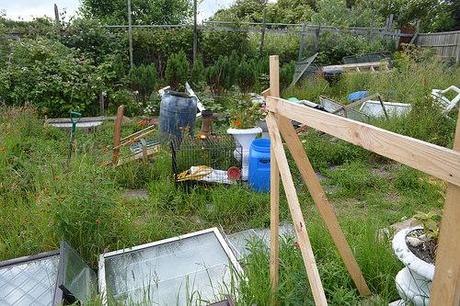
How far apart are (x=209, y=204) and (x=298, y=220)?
7.53ft

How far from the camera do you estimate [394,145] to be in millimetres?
1221

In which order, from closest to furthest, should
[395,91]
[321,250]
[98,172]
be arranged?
[321,250], [98,172], [395,91]

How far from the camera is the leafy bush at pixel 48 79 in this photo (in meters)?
7.68

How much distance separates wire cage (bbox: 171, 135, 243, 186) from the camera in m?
4.39

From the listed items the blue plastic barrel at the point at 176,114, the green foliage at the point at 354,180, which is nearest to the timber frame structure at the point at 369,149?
the green foliage at the point at 354,180

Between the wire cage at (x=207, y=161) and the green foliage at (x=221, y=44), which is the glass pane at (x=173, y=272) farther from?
the green foliage at (x=221, y=44)

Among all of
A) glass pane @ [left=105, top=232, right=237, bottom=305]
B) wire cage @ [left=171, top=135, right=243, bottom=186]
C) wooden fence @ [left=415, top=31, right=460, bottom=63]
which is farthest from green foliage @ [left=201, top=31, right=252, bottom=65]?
glass pane @ [left=105, top=232, right=237, bottom=305]

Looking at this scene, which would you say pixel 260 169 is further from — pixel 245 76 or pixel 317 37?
pixel 317 37

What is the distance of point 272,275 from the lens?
2.21 metres

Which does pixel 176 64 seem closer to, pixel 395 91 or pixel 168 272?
pixel 395 91

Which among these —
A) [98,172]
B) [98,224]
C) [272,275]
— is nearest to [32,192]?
[98,172]

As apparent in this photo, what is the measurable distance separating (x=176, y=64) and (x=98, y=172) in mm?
6606

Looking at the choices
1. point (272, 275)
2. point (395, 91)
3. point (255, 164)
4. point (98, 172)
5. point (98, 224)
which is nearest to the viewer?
point (272, 275)

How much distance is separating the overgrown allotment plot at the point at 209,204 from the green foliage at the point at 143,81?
2.76 meters
